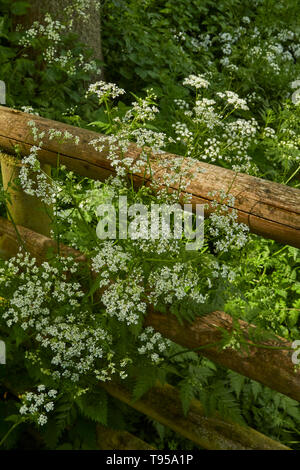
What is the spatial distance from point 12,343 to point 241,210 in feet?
5.38

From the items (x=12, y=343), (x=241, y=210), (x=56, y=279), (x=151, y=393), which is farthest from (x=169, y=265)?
(x=12, y=343)

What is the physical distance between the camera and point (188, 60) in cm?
623

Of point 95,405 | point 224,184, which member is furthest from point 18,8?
point 95,405

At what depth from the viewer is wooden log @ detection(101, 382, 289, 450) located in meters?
2.61

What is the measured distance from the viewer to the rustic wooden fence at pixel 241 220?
224 centimetres

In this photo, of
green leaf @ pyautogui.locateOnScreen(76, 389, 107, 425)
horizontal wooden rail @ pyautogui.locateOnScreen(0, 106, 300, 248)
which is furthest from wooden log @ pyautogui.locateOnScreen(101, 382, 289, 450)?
horizontal wooden rail @ pyautogui.locateOnScreen(0, 106, 300, 248)

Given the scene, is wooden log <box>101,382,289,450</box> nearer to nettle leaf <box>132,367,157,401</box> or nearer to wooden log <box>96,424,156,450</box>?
wooden log <box>96,424,156,450</box>

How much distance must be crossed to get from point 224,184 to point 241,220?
0.21 metres

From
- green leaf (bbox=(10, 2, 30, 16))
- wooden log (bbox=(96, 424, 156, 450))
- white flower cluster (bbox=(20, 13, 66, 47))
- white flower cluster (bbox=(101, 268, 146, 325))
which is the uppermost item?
green leaf (bbox=(10, 2, 30, 16))

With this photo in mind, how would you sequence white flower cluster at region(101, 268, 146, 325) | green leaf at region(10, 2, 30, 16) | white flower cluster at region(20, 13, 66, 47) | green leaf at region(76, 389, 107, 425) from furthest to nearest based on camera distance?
green leaf at region(10, 2, 30, 16) < white flower cluster at region(20, 13, 66, 47) < green leaf at region(76, 389, 107, 425) < white flower cluster at region(101, 268, 146, 325)

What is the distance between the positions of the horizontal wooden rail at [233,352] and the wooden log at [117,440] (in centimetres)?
78

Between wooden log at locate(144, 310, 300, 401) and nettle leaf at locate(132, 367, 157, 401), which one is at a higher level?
wooden log at locate(144, 310, 300, 401)

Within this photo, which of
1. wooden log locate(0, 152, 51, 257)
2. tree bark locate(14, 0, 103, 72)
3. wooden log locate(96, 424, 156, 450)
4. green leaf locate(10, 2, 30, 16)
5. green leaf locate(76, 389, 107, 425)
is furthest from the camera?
tree bark locate(14, 0, 103, 72)

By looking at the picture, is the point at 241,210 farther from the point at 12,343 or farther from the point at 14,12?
the point at 14,12
